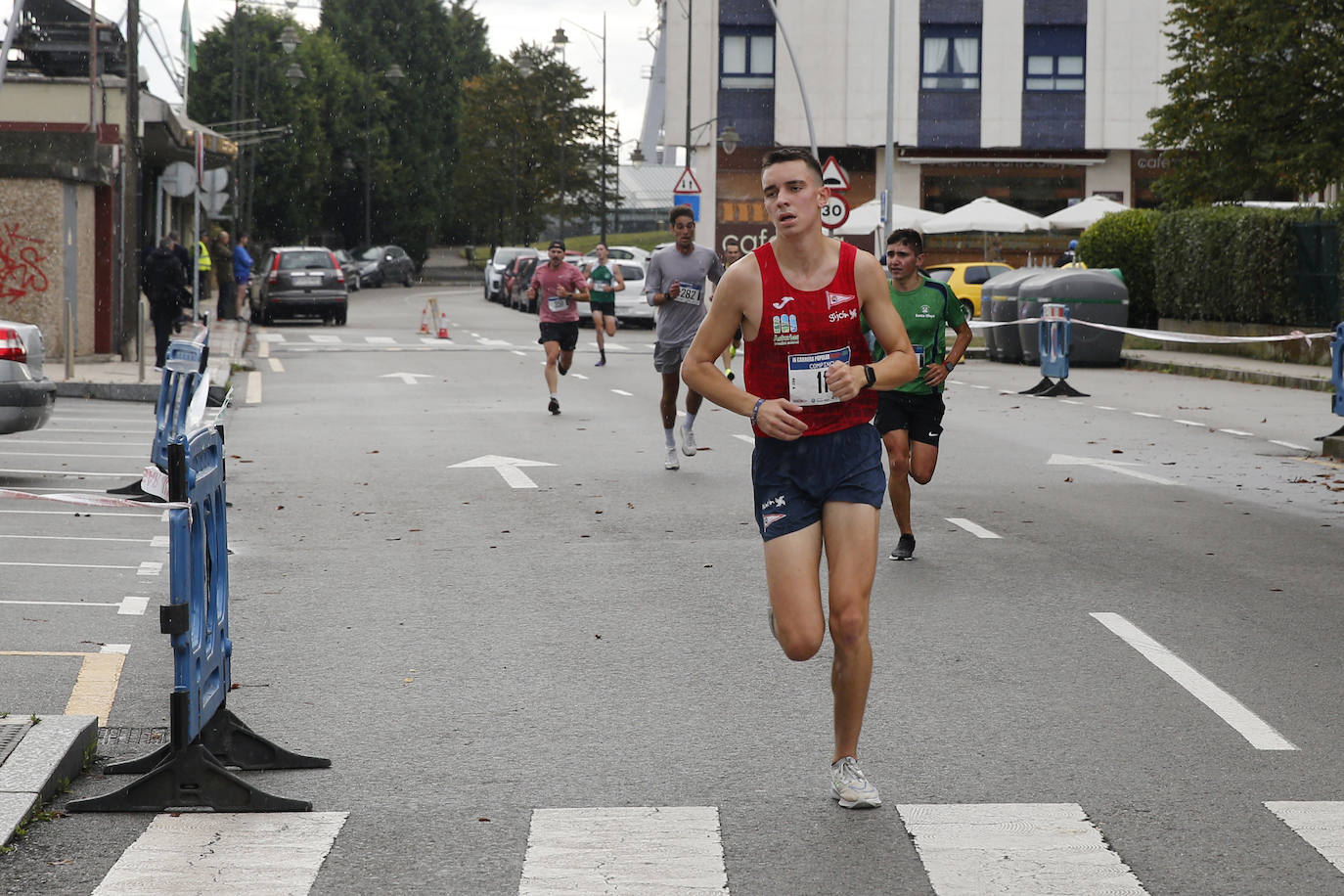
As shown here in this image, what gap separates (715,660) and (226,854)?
2.92 meters

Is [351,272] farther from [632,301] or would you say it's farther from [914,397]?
[914,397]

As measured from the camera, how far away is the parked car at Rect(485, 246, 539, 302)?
199 ft

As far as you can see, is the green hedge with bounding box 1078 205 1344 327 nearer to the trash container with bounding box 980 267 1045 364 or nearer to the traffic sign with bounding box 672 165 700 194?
the trash container with bounding box 980 267 1045 364

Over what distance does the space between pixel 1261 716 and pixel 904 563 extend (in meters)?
3.59

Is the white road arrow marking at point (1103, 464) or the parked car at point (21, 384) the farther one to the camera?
the white road arrow marking at point (1103, 464)

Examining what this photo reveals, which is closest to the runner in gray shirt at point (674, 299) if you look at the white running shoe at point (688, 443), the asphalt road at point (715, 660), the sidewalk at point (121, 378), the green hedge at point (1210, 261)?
the white running shoe at point (688, 443)

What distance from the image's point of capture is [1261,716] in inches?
259

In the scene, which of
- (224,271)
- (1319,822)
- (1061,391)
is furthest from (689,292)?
(224,271)

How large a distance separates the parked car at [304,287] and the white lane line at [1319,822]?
38.2 meters

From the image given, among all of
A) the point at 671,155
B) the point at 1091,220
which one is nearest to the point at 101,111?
the point at 1091,220

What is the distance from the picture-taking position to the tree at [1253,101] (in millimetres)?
31547

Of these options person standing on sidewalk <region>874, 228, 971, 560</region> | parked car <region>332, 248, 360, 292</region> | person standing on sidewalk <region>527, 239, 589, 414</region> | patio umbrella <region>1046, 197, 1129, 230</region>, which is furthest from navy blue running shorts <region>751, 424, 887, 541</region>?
parked car <region>332, 248, 360, 292</region>

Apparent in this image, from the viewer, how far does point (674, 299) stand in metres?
14.7

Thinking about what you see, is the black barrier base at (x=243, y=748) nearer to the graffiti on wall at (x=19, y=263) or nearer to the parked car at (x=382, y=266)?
the graffiti on wall at (x=19, y=263)
